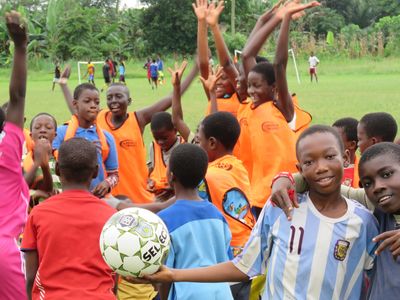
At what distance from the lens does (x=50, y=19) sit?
135 ft

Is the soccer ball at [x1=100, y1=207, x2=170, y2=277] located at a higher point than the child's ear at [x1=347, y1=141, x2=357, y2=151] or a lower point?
higher

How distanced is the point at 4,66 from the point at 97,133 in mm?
38538

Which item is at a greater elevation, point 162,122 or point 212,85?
point 212,85

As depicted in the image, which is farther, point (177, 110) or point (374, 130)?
point (177, 110)

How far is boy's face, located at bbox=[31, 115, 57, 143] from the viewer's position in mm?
5523

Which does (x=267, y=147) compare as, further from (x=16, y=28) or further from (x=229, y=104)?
(x=16, y=28)

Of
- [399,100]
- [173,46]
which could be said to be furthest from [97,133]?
[173,46]

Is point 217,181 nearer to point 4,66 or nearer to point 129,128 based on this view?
point 129,128

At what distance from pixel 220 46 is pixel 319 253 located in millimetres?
3605

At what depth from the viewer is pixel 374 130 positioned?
14.6ft

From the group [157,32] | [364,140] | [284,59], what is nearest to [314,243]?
[364,140]

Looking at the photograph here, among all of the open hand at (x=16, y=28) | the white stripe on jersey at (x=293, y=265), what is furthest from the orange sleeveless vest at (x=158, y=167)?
the white stripe on jersey at (x=293, y=265)

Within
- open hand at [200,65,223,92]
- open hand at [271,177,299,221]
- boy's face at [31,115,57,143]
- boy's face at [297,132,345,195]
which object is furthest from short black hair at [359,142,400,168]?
boy's face at [31,115,57,143]

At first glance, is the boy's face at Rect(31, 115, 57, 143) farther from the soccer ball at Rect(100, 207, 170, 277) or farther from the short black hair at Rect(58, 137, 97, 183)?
the soccer ball at Rect(100, 207, 170, 277)
